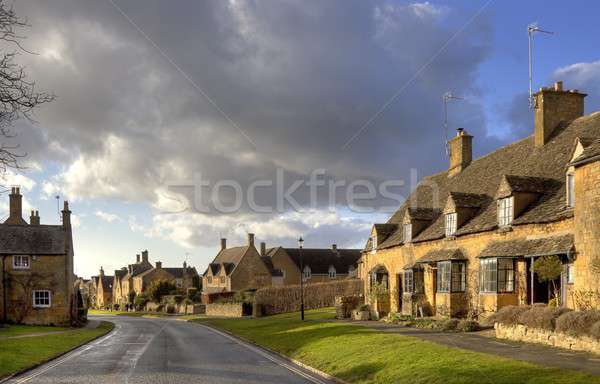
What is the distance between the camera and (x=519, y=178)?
1104 inches

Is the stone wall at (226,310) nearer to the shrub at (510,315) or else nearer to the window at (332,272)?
the window at (332,272)

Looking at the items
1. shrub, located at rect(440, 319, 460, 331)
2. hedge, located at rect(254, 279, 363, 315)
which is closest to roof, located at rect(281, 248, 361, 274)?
hedge, located at rect(254, 279, 363, 315)

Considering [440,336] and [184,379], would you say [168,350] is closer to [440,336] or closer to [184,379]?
[184,379]

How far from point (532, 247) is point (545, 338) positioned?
5.84 metres

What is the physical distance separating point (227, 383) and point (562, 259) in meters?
14.7

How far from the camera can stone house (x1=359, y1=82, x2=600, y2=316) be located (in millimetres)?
21969

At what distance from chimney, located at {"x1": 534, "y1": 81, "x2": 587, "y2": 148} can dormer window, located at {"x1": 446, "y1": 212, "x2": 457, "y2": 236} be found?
594 cm

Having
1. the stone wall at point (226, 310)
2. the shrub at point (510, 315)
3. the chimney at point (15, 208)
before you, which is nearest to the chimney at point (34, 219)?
the chimney at point (15, 208)

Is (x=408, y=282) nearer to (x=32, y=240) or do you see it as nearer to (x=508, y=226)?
(x=508, y=226)

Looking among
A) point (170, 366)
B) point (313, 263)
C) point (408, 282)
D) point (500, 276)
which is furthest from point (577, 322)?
point (313, 263)

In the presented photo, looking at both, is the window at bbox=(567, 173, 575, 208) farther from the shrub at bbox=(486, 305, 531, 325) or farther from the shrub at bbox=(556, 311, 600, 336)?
the shrub at bbox=(556, 311, 600, 336)

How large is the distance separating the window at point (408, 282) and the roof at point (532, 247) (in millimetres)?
8543

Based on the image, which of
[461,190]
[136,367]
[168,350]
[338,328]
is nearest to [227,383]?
[136,367]

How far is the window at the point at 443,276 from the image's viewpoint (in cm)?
3222
